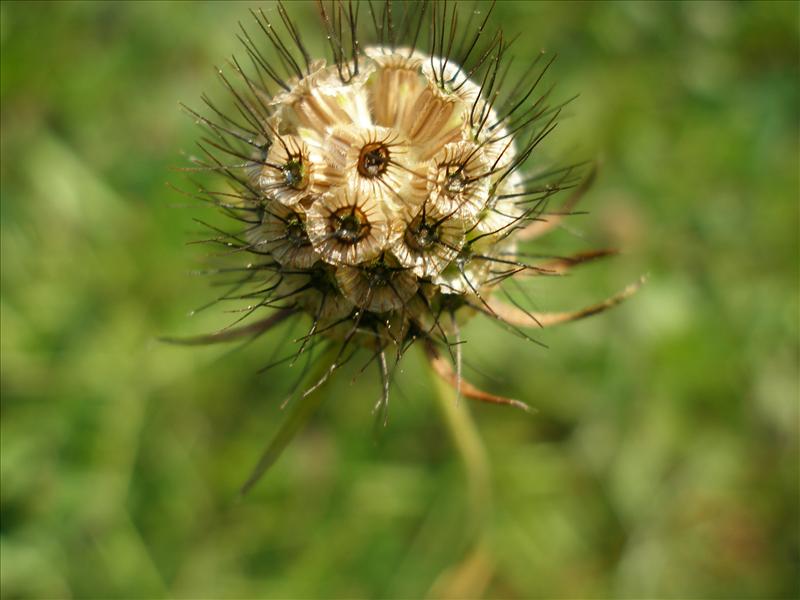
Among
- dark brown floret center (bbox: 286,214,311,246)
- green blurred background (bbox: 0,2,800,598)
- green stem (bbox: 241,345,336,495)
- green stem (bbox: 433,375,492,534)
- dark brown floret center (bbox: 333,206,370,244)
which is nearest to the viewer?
dark brown floret center (bbox: 333,206,370,244)

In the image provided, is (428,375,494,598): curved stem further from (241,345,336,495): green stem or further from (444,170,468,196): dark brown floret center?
(444,170,468,196): dark brown floret center

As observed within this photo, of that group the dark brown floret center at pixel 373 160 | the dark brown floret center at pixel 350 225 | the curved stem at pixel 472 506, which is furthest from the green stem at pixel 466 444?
the dark brown floret center at pixel 373 160

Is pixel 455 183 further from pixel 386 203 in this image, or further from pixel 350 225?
pixel 350 225

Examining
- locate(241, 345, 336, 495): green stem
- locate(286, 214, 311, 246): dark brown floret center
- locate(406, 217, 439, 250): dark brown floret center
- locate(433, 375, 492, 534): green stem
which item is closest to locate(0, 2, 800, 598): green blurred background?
locate(433, 375, 492, 534): green stem

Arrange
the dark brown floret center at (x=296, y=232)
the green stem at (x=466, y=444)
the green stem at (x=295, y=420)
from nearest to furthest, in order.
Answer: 1. the dark brown floret center at (x=296, y=232)
2. the green stem at (x=295, y=420)
3. the green stem at (x=466, y=444)

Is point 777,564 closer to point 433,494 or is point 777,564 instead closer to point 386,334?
point 433,494

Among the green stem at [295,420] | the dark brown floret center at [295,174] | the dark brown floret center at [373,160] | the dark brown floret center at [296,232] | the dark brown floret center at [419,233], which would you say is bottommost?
the green stem at [295,420]

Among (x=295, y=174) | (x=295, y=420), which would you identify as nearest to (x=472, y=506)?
(x=295, y=420)

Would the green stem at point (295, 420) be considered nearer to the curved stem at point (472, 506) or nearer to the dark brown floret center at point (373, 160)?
the curved stem at point (472, 506)

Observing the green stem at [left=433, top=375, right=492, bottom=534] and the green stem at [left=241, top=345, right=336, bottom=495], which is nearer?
the green stem at [left=241, top=345, right=336, bottom=495]
